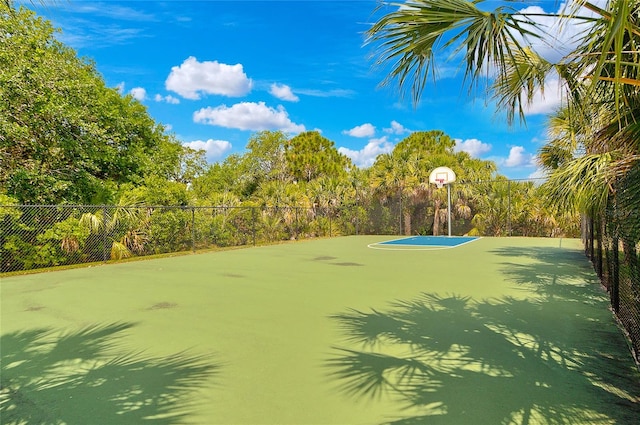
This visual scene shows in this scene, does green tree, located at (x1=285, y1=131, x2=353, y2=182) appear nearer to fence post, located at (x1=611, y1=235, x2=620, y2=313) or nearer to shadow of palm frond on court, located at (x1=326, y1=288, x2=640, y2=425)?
fence post, located at (x1=611, y1=235, x2=620, y2=313)

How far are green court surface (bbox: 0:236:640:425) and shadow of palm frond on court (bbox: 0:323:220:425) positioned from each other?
0.01 m

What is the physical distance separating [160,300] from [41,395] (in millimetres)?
2533

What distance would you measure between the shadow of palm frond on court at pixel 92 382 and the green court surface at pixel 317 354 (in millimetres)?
11

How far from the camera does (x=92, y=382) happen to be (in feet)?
7.90

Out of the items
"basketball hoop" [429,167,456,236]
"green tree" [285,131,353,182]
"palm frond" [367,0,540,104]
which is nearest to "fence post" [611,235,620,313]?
"palm frond" [367,0,540,104]

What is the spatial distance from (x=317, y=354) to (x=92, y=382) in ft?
5.01

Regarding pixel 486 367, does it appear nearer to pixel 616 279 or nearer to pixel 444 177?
pixel 616 279

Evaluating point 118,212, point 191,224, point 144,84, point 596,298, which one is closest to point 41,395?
point 596,298

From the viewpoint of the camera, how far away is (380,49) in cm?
266

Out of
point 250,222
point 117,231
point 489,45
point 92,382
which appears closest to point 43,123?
point 117,231

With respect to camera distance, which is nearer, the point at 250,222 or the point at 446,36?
the point at 446,36

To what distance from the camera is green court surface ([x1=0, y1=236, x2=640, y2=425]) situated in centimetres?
202

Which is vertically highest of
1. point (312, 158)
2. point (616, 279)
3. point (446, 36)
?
point (312, 158)

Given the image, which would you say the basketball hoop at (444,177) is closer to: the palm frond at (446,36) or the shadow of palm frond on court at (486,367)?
the shadow of palm frond on court at (486,367)
